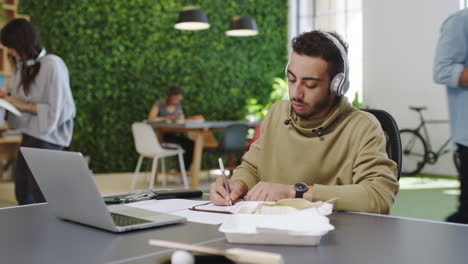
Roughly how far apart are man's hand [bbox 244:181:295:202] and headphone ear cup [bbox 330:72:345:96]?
352 millimetres

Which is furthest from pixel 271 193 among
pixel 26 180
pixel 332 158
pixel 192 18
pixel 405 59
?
pixel 405 59

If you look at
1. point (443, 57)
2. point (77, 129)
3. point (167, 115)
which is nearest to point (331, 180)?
point (443, 57)

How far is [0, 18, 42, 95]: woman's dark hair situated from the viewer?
A: 292cm

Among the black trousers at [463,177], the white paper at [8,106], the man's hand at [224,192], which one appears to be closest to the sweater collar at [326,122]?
the man's hand at [224,192]

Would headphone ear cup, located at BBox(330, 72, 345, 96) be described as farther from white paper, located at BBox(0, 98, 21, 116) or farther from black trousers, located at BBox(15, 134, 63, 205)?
black trousers, located at BBox(15, 134, 63, 205)

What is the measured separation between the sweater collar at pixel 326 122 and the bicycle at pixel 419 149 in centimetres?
624

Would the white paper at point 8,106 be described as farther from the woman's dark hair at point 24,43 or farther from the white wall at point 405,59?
the white wall at point 405,59

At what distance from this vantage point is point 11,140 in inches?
250

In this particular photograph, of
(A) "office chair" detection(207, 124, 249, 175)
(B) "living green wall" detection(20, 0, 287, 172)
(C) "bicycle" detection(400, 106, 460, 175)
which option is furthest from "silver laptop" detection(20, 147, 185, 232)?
(C) "bicycle" detection(400, 106, 460, 175)

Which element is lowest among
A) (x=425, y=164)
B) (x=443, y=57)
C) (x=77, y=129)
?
(x=425, y=164)

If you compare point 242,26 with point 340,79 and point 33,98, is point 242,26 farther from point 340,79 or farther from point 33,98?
point 340,79

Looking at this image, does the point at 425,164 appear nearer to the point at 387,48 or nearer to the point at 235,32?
the point at 387,48

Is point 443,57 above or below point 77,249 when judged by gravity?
above

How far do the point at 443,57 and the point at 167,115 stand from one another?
490 centimetres
